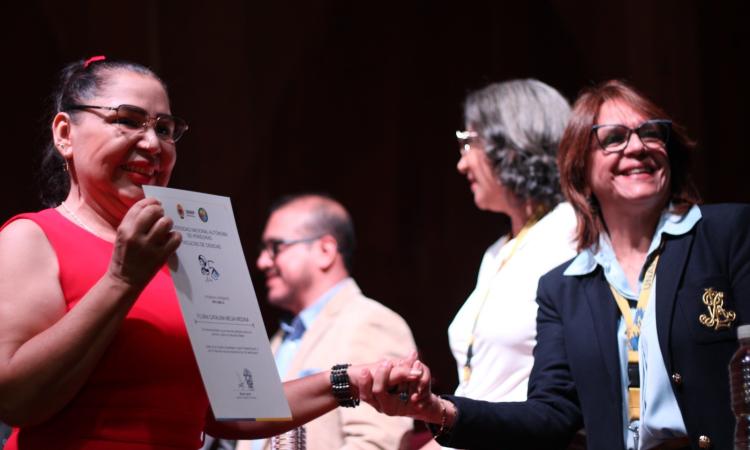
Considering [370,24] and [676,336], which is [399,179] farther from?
[676,336]

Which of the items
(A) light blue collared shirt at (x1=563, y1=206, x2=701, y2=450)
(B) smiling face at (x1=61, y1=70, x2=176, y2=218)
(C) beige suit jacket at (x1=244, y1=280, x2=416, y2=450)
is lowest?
(C) beige suit jacket at (x1=244, y1=280, x2=416, y2=450)

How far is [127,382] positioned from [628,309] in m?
1.30

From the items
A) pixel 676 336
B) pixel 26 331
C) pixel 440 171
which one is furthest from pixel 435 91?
pixel 26 331

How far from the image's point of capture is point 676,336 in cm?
248

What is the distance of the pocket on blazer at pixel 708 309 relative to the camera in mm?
2463

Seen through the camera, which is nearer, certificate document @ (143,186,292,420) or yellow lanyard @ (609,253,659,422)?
certificate document @ (143,186,292,420)

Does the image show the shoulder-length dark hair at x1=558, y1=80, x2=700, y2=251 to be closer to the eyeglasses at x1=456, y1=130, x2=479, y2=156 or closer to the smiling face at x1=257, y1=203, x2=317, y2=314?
the eyeglasses at x1=456, y1=130, x2=479, y2=156

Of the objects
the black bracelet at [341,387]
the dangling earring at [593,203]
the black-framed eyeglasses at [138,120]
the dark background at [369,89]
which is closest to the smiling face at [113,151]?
the black-framed eyeglasses at [138,120]

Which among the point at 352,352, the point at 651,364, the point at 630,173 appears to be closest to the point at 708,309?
the point at 651,364

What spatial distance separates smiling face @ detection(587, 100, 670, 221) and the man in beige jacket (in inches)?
44.0

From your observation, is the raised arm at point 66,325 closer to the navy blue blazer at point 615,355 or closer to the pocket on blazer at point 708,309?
the navy blue blazer at point 615,355

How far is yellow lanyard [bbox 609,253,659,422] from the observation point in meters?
2.53

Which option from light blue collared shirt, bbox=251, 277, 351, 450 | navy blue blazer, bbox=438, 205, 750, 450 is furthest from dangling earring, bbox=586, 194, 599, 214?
light blue collared shirt, bbox=251, 277, 351, 450

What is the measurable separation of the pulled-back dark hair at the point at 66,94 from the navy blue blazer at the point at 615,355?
3.54 feet
